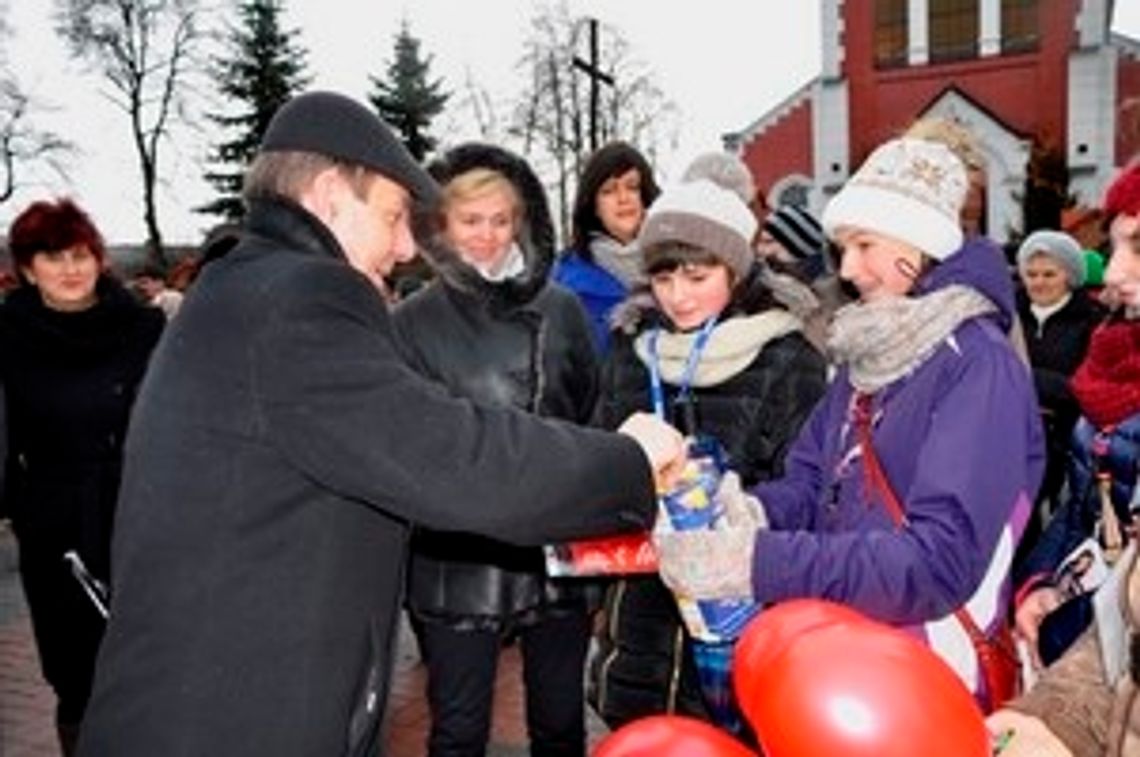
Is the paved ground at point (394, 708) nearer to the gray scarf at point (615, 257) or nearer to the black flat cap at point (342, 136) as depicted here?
the gray scarf at point (615, 257)

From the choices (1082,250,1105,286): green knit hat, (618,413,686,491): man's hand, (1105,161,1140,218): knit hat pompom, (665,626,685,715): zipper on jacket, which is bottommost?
(665,626,685,715): zipper on jacket

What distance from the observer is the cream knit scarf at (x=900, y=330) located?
209 centimetres

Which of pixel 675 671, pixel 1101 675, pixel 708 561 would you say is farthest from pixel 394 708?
pixel 1101 675

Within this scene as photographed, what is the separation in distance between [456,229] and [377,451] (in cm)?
186

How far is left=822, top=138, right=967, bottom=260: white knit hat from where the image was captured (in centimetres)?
224

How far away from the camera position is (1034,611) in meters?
2.50

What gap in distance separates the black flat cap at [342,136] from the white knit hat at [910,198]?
35.2 inches

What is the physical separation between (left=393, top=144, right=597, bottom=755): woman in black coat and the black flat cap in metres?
1.24

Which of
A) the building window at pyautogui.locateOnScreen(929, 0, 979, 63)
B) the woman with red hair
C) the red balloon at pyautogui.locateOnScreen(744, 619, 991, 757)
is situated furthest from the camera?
the building window at pyautogui.locateOnScreen(929, 0, 979, 63)

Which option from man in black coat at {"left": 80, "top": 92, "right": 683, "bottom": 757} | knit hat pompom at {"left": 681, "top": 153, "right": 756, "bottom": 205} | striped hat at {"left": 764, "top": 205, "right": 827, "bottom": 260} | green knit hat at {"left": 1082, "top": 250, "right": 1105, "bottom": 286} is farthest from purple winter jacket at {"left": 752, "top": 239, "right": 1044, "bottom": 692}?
green knit hat at {"left": 1082, "top": 250, "right": 1105, "bottom": 286}

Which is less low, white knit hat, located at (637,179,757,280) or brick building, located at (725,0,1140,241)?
brick building, located at (725,0,1140,241)

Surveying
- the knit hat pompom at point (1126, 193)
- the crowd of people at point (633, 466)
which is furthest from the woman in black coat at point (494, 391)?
the knit hat pompom at point (1126, 193)

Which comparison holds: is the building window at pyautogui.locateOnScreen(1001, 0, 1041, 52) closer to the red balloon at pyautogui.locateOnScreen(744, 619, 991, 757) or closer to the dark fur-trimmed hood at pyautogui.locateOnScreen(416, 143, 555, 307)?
the dark fur-trimmed hood at pyautogui.locateOnScreen(416, 143, 555, 307)

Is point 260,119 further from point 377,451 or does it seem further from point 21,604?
point 377,451
